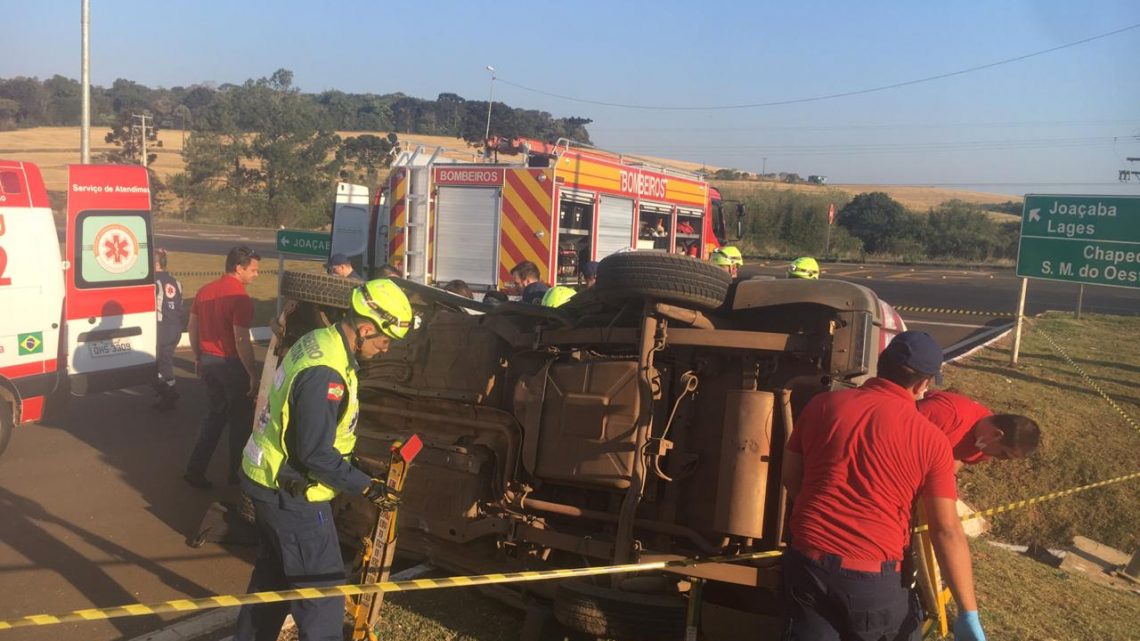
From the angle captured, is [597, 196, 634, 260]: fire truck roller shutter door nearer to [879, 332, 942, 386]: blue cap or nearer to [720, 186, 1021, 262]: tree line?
[879, 332, 942, 386]: blue cap

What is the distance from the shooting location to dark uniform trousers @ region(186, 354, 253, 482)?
6566 mm

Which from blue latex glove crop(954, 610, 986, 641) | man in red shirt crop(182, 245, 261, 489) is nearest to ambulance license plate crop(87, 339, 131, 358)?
man in red shirt crop(182, 245, 261, 489)

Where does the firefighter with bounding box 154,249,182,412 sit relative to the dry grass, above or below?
below

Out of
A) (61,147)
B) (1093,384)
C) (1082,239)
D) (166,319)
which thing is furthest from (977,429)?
(61,147)

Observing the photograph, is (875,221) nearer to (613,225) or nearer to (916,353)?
(613,225)

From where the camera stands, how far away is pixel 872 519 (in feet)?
9.81

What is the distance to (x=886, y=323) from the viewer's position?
495 cm

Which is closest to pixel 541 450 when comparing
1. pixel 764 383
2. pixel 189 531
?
pixel 764 383

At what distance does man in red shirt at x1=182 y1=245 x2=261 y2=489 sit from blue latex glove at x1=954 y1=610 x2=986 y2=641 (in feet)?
16.4

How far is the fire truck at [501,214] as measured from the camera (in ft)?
32.6

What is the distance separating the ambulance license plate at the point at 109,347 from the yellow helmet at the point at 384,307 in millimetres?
5519

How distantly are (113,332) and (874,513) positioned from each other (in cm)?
739

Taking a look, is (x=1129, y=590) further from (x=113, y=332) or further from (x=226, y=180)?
(x=226, y=180)

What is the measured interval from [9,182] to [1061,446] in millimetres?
10011
